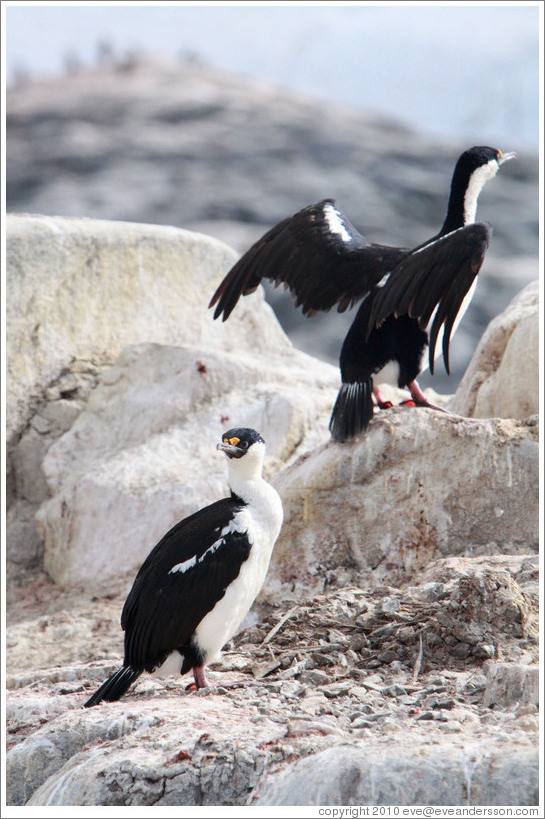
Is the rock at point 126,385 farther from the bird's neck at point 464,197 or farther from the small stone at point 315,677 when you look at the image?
the small stone at point 315,677

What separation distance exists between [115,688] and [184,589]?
450 millimetres

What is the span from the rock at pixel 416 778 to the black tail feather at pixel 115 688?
109cm

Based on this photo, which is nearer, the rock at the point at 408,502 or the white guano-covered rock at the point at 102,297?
the rock at the point at 408,502

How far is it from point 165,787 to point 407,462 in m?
2.36

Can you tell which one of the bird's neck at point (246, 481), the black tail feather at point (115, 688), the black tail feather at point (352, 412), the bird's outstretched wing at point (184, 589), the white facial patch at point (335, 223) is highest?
the white facial patch at point (335, 223)

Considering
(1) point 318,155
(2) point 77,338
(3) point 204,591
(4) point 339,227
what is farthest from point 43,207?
(3) point 204,591

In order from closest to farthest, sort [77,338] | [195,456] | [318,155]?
[195,456] → [77,338] → [318,155]

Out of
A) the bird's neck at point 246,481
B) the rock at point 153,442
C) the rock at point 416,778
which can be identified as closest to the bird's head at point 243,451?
the bird's neck at point 246,481

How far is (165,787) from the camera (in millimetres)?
3562

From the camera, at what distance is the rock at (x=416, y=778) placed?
3.20 m

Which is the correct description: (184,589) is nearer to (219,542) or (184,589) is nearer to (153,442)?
(219,542)

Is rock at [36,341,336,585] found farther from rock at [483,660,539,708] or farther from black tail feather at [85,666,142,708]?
rock at [483,660,539,708]

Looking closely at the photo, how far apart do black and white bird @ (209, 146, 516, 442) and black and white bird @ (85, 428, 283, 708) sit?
114cm

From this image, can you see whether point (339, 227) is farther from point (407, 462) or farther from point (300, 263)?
point (407, 462)
